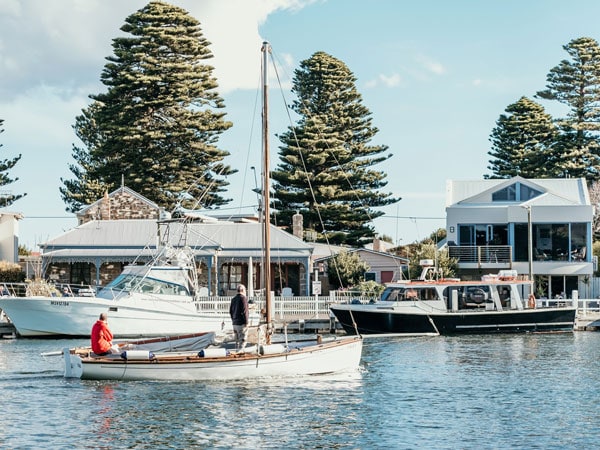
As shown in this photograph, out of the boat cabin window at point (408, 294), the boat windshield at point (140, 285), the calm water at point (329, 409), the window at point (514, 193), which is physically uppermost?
the window at point (514, 193)

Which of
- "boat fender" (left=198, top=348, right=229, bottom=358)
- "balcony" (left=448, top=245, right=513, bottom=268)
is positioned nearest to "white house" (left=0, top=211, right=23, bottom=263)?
"balcony" (left=448, top=245, right=513, bottom=268)

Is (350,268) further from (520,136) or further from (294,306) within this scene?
(520,136)

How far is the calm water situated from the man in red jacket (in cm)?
97

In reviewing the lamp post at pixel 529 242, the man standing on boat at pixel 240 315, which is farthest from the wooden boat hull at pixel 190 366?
the lamp post at pixel 529 242

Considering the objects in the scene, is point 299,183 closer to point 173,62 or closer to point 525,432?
point 173,62

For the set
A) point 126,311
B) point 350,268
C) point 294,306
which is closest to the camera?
point 126,311

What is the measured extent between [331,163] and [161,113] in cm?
1314

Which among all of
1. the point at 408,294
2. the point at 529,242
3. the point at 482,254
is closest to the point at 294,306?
the point at 408,294

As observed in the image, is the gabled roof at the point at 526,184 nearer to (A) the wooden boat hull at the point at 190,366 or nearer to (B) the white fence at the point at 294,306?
(B) the white fence at the point at 294,306

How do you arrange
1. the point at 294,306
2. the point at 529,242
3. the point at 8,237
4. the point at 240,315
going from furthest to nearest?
the point at 8,237 → the point at 529,242 → the point at 294,306 → the point at 240,315

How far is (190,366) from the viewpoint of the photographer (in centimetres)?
2792

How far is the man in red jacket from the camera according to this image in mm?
28016

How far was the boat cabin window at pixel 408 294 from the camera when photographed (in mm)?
43562

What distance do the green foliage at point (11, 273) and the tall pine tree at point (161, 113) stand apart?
18.4m
